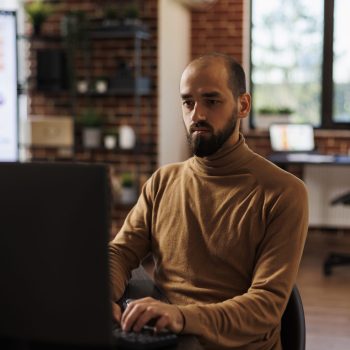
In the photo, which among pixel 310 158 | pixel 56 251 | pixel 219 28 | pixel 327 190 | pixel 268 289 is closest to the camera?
pixel 56 251

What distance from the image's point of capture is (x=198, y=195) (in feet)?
5.77

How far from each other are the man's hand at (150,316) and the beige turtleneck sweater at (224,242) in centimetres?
5

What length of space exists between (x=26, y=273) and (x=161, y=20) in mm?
4697

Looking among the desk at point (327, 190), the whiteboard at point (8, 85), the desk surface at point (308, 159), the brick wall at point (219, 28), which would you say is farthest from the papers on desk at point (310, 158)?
the whiteboard at point (8, 85)

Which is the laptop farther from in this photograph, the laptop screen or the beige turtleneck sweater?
the beige turtleneck sweater

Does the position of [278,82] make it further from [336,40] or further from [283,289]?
[283,289]

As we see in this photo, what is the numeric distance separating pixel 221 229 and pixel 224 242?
0.11ft

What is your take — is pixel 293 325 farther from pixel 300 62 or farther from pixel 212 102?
pixel 300 62

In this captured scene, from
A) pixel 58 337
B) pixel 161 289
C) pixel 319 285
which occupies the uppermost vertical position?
pixel 58 337

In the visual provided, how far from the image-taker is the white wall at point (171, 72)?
551cm

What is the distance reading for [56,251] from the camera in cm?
92

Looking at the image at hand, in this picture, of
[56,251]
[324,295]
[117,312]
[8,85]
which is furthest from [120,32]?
[56,251]

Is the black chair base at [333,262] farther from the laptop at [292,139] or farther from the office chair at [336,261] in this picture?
the laptop at [292,139]

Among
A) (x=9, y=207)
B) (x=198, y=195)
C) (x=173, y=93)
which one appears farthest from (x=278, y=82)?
(x=9, y=207)
